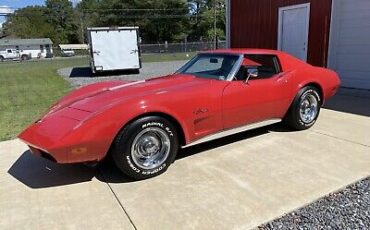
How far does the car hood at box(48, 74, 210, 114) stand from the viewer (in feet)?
11.8

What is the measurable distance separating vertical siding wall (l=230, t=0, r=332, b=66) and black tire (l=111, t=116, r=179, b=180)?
6.98 m

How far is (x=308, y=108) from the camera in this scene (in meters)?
5.20

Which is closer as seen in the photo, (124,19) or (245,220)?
(245,220)

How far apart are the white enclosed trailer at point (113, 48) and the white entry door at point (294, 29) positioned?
836cm

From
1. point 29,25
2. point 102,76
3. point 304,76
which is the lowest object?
point 102,76

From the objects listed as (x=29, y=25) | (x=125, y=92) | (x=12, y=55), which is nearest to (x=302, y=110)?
(x=125, y=92)

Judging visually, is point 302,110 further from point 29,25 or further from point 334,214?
point 29,25

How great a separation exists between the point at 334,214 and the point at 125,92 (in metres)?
2.46

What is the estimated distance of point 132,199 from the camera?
3213 millimetres

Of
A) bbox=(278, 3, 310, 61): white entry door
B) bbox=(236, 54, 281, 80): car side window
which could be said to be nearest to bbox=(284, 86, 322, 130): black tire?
bbox=(236, 54, 281, 80): car side window

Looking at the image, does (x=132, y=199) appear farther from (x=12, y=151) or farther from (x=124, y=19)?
(x=124, y=19)

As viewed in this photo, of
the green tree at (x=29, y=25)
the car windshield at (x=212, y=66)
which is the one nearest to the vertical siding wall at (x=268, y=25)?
the car windshield at (x=212, y=66)

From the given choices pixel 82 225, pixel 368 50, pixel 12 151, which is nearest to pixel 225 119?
pixel 82 225

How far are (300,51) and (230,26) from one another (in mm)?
3515
